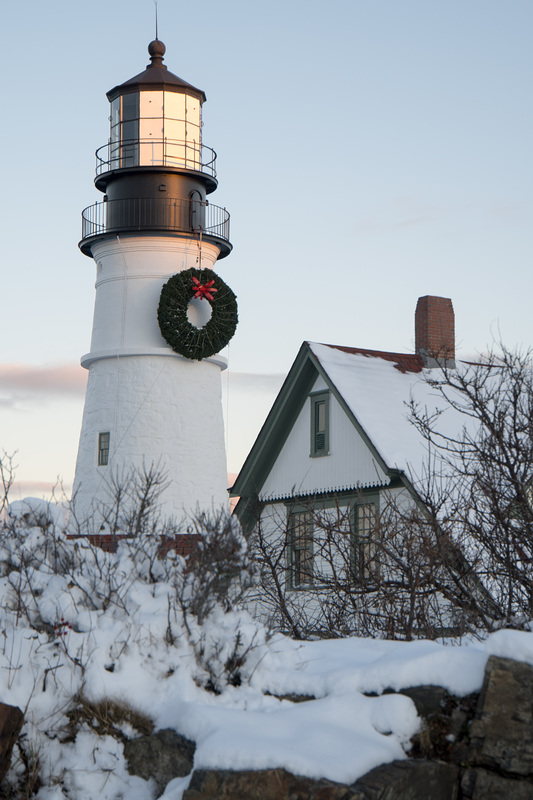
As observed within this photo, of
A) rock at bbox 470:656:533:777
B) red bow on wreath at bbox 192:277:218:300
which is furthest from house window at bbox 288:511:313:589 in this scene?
red bow on wreath at bbox 192:277:218:300

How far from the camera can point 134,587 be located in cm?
790

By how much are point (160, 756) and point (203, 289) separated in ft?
61.4

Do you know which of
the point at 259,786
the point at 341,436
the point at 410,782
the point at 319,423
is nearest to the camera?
the point at 259,786

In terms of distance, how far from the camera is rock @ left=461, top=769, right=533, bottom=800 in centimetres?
646

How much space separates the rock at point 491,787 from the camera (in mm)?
6461

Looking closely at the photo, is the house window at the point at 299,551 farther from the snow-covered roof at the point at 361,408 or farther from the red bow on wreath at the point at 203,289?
the red bow on wreath at the point at 203,289

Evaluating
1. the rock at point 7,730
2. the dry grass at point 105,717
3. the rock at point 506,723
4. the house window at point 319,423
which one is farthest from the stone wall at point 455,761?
the house window at point 319,423

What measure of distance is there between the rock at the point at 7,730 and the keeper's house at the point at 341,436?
10.5 meters

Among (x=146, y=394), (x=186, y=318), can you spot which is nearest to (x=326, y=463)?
(x=146, y=394)

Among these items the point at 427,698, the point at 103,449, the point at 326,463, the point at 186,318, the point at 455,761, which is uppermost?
the point at 186,318

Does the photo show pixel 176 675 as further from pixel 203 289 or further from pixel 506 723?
pixel 203 289

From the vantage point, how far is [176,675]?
7281 mm

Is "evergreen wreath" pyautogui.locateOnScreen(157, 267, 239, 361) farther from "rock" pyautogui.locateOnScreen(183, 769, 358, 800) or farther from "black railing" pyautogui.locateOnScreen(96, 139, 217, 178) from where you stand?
"rock" pyautogui.locateOnScreen(183, 769, 358, 800)

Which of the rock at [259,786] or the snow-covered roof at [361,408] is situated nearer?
the rock at [259,786]
